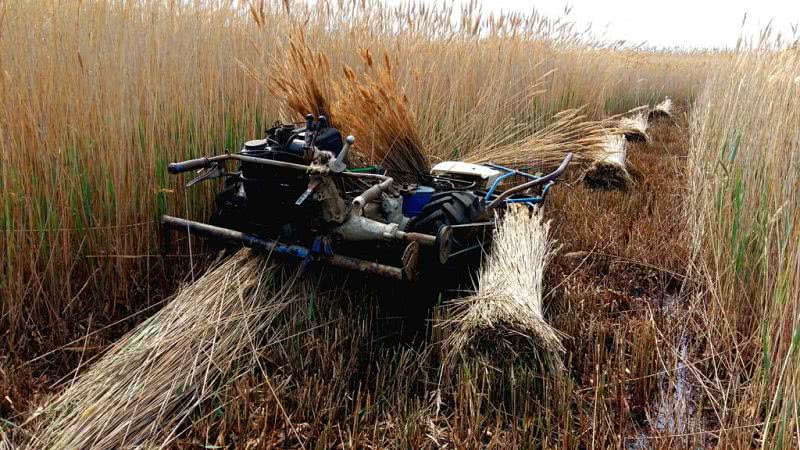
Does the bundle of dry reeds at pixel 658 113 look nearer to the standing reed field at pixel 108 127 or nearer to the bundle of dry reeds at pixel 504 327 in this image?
the standing reed field at pixel 108 127

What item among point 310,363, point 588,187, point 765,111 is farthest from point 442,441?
point 588,187

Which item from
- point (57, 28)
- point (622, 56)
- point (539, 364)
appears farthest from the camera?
point (622, 56)

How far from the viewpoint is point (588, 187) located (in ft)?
17.5

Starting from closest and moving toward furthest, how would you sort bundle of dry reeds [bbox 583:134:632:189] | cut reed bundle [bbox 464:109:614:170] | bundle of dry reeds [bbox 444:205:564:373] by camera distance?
bundle of dry reeds [bbox 444:205:564:373] < cut reed bundle [bbox 464:109:614:170] < bundle of dry reeds [bbox 583:134:632:189]

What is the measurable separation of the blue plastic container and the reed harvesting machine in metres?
0.07

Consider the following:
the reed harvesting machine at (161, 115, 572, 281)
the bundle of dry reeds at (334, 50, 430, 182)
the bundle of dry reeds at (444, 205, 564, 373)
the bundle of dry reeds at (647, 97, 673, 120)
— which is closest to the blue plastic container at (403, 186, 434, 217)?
the reed harvesting machine at (161, 115, 572, 281)

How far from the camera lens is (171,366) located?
6.91 ft

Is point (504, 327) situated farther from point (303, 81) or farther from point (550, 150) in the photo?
point (550, 150)

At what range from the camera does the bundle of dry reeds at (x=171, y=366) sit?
1.89 m

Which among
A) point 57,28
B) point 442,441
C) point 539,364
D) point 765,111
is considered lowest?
point 442,441

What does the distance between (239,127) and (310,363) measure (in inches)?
61.3

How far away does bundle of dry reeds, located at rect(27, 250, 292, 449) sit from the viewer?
189cm

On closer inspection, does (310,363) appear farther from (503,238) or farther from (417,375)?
(503,238)

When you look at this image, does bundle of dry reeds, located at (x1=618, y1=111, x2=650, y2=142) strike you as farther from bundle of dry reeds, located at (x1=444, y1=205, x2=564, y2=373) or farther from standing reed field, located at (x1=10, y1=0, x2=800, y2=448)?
bundle of dry reeds, located at (x1=444, y1=205, x2=564, y2=373)
